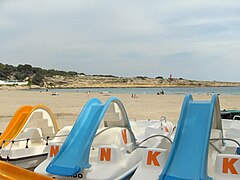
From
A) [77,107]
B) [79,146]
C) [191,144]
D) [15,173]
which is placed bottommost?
[77,107]

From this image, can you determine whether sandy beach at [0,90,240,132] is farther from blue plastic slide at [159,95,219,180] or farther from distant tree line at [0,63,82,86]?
distant tree line at [0,63,82,86]

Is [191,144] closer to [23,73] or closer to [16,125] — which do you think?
[16,125]

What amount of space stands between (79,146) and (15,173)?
0.97 m

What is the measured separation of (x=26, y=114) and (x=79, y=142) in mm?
2384

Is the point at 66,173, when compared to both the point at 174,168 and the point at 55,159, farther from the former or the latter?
the point at 174,168

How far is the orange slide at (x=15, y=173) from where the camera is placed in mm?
4454

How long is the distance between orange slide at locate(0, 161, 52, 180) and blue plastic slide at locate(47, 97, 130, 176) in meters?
0.36

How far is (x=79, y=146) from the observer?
5047 millimetres

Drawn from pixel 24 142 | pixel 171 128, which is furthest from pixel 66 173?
pixel 171 128

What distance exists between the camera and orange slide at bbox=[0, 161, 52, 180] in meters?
4.45

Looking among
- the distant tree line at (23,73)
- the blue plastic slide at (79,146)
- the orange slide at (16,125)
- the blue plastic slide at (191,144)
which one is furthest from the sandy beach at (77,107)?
the distant tree line at (23,73)

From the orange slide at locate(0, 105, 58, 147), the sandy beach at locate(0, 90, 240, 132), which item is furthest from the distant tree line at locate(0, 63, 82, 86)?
the orange slide at locate(0, 105, 58, 147)

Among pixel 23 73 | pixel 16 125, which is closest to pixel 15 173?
pixel 16 125

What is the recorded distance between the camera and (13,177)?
182 inches
